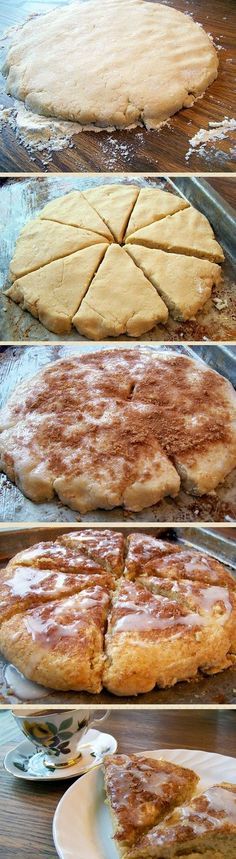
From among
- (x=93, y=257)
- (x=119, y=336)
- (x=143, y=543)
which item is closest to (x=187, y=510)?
(x=143, y=543)

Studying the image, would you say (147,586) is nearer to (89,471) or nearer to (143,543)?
(143,543)

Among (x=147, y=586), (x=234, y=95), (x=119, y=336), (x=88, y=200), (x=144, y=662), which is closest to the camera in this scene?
(x=144, y=662)

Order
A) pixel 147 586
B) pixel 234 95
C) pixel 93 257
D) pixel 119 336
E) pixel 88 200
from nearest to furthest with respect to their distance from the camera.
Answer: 1. pixel 147 586
2. pixel 119 336
3. pixel 93 257
4. pixel 88 200
5. pixel 234 95

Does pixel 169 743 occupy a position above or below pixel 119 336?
below

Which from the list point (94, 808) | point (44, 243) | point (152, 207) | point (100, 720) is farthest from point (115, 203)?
point (94, 808)

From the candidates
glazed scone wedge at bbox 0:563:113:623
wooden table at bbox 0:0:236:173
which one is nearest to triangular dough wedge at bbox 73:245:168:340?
wooden table at bbox 0:0:236:173

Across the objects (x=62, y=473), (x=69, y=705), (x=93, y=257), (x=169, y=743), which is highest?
(x=93, y=257)

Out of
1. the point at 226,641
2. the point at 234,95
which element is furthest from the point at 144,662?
the point at 234,95

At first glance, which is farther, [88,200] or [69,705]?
[88,200]
